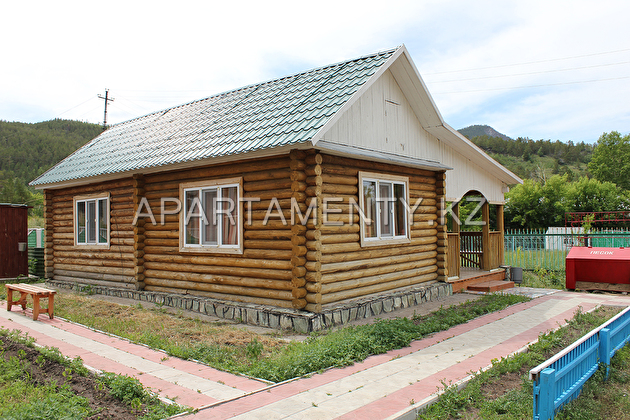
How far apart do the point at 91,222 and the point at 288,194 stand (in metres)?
8.28

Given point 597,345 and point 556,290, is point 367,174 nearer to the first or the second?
point 597,345

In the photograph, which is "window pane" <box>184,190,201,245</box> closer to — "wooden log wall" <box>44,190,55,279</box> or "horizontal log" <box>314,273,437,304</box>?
"horizontal log" <box>314,273,437,304</box>

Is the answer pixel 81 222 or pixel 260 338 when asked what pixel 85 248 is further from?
pixel 260 338

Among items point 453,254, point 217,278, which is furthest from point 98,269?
point 453,254

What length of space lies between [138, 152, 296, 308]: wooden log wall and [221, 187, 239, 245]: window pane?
298mm

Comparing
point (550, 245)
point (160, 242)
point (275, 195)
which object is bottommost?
point (550, 245)

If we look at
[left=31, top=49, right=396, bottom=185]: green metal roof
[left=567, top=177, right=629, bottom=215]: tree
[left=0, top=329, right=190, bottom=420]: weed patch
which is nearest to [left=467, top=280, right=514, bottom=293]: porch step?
[left=31, top=49, right=396, bottom=185]: green metal roof

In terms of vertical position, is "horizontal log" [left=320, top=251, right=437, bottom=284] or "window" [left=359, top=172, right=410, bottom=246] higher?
"window" [left=359, top=172, right=410, bottom=246]

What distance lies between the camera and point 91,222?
45.0 feet

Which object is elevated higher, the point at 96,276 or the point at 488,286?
the point at 96,276

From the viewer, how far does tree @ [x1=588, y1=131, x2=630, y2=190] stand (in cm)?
5878

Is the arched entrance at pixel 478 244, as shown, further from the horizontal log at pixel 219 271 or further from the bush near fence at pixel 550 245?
the horizontal log at pixel 219 271

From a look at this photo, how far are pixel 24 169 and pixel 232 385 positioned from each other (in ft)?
244

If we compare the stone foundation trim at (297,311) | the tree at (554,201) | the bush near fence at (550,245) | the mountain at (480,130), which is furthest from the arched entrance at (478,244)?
the mountain at (480,130)
